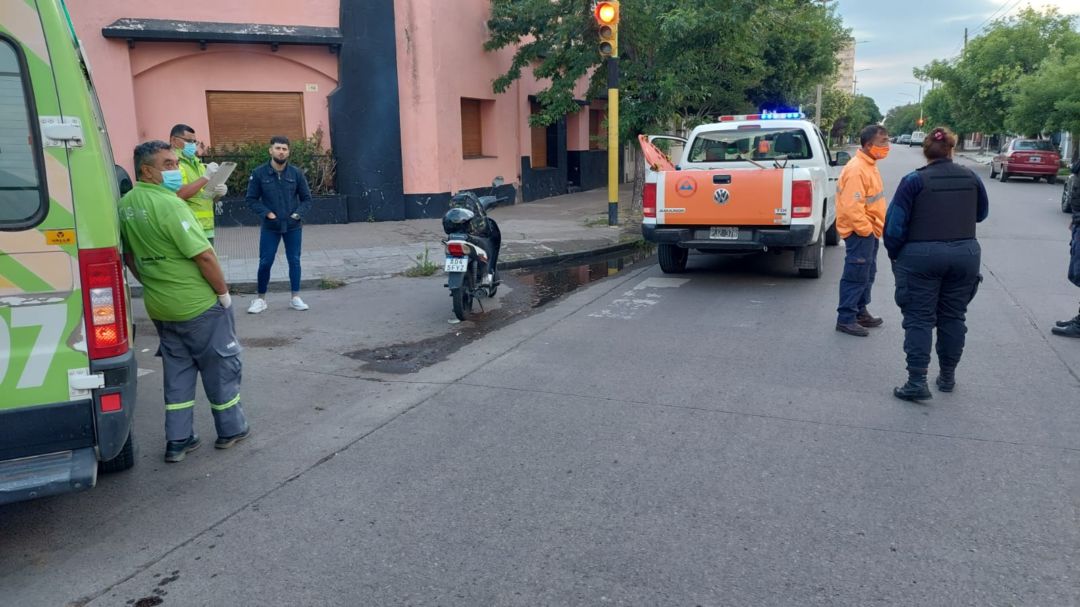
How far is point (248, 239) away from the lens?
12.7 meters

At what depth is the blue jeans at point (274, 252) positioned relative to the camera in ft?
27.5

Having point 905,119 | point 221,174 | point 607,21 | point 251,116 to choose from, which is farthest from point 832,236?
point 905,119

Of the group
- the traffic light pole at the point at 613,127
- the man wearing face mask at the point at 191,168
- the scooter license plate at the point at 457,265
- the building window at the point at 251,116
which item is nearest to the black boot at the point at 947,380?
the scooter license plate at the point at 457,265

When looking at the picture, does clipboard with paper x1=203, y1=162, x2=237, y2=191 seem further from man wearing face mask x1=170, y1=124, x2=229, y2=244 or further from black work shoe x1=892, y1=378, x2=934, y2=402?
black work shoe x1=892, y1=378, x2=934, y2=402

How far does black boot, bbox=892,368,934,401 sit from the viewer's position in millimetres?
5363

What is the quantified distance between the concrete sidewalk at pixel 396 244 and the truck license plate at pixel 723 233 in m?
2.89

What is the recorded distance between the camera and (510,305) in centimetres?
873

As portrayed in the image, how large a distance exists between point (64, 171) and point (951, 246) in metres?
5.16

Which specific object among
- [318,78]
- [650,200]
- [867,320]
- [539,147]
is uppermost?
[318,78]

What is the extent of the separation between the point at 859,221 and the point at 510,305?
3.66m

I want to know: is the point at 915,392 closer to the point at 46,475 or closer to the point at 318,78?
the point at 46,475

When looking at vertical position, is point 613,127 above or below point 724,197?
above

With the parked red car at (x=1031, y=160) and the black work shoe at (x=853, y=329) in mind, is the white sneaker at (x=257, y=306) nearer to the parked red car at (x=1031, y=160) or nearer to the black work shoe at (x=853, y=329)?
the black work shoe at (x=853, y=329)

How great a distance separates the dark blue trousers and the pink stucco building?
30.9ft
